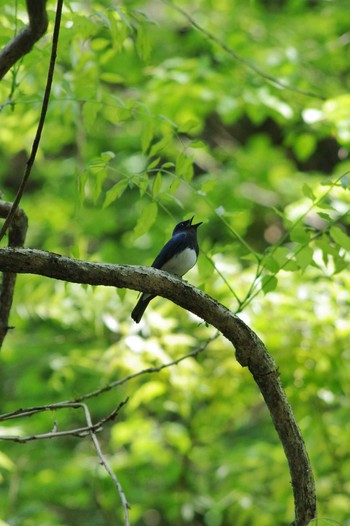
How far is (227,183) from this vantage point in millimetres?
7652

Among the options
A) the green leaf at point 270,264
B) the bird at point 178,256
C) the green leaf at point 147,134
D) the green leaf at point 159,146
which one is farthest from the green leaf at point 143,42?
the green leaf at point 270,264

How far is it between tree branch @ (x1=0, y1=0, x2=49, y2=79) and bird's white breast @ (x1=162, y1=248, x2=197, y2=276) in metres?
1.35

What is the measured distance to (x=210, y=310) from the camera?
206cm

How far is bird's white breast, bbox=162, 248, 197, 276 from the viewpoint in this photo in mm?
3369

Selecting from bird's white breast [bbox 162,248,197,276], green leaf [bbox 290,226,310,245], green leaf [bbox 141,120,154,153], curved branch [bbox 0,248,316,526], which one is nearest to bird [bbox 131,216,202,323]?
bird's white breast [bbox 162,248,197,276]

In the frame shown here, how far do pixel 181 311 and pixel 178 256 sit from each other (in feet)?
5.44

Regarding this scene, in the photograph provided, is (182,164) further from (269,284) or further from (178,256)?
(178,256)

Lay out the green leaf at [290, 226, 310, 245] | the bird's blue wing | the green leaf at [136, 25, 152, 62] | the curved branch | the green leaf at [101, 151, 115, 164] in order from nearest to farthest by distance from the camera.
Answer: the curved branch < the green leaf at [101, 151, 115, 164] < the green leaf at [290, 226, 310, 245] < the green leaf at [136, 25, 152, 62] < the bird's blue wing

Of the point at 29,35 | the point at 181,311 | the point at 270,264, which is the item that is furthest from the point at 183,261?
the point at 181,311

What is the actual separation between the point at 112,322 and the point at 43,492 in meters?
1.83

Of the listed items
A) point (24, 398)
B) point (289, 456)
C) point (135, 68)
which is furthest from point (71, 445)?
point (289, 456)

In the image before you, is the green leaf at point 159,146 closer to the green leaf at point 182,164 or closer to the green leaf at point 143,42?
the green leaf at point 182,164

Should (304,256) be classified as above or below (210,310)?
above

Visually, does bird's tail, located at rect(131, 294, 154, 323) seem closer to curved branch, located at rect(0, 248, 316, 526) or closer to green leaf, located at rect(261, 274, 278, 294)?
green leaf, located at rect(261, 274, 278, 294)
